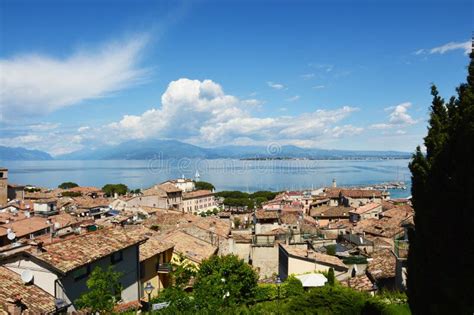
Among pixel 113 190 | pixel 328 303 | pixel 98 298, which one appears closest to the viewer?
pixel 98 298

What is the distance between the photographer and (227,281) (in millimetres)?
15211

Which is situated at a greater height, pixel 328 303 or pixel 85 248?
pixel 85 248

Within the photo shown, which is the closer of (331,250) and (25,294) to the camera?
(25,294)

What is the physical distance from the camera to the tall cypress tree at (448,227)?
755 centimetres

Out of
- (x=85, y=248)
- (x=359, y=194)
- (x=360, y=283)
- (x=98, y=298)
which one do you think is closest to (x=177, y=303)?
(x=98, y=298)

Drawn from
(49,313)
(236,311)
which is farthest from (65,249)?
(236,311)

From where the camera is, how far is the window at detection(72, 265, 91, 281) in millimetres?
13695

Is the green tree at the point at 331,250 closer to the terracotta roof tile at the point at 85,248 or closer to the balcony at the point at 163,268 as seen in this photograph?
the balcony at the point at 163,268

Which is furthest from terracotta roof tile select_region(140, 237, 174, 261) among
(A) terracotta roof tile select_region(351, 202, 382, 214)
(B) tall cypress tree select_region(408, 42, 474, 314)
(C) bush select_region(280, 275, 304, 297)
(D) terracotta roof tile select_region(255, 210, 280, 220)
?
(A) terracotta roof tile select_region(351, 202, 382, 214)

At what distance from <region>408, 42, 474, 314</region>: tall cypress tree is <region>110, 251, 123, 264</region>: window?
10.7 metres

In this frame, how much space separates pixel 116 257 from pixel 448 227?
1213 cm

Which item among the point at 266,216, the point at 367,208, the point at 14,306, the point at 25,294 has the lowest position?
the point at 367,208

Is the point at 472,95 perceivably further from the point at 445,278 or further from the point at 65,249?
the point at 65,249

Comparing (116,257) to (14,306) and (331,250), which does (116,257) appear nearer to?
(14,306)
